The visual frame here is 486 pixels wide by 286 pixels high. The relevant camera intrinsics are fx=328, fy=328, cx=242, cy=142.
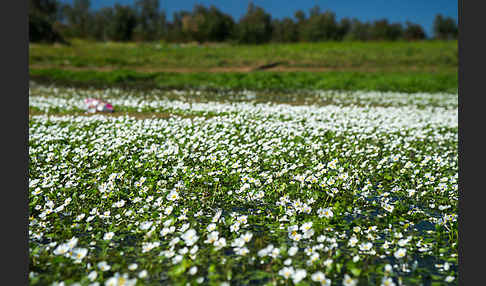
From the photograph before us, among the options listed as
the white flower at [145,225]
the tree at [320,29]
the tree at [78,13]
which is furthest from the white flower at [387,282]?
the tree at [78,13]

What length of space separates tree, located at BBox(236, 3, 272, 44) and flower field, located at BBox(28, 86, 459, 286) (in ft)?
170

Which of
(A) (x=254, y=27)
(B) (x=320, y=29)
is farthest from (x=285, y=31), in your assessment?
(A) (x=254, y=27)

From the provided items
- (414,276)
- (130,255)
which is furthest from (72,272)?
(414,276)

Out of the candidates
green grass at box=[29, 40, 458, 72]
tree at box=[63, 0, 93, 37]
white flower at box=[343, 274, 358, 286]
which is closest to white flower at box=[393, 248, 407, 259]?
white flower at box=[343, 274, 358, 286]

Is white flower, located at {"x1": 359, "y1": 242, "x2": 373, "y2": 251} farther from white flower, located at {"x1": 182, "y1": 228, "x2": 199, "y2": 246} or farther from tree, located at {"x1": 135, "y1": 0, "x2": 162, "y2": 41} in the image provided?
tree, located at {"x1": 135, "y1": 0, "x2": 162, "y2": 41}

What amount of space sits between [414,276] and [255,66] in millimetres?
26479

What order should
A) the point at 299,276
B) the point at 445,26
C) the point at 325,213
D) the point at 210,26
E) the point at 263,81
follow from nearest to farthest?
the point at 299,276 < the point at 325,213 < the point at 263,81 < the point at 210,26 < the point at 445,26

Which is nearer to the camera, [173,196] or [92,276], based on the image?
[92,276]

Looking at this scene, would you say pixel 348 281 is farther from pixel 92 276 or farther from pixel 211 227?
pixel 92 276

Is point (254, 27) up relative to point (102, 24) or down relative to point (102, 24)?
down

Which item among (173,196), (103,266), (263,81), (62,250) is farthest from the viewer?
(263,81)

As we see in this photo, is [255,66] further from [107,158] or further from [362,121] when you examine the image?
[107,158]

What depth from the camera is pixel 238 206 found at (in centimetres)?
380

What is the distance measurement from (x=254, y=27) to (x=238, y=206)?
190 feet
